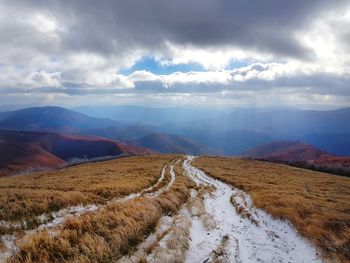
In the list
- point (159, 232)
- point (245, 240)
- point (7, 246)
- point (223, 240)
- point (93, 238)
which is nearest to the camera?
point (7, 246)

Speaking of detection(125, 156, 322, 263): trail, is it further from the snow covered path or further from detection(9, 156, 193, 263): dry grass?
detection(9, 156, 193, 263): dry grass

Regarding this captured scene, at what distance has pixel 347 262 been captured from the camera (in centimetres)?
996

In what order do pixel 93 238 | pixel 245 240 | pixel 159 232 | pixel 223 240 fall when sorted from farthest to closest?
pixel 245 240 → pixel 223 240 → pixel 159 232 → pixel 93 238

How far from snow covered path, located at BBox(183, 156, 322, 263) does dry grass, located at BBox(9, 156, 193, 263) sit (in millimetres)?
2614

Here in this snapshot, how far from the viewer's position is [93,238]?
10.9 m

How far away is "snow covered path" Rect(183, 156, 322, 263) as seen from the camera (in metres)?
11.8

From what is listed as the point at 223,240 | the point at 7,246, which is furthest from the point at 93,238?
the point at 223,240

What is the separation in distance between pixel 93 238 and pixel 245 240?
25.3 feet

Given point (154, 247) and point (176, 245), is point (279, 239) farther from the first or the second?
point (154, 247)

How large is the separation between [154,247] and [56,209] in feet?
24.7

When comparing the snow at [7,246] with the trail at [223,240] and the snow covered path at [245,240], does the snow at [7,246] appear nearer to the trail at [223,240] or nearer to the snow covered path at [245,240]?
the trail at [223,240]

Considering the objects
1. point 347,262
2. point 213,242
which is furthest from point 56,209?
point 347,262

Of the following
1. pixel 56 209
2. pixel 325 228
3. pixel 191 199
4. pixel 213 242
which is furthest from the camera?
pixel 191 199

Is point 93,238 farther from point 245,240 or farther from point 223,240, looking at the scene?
point 245,240
